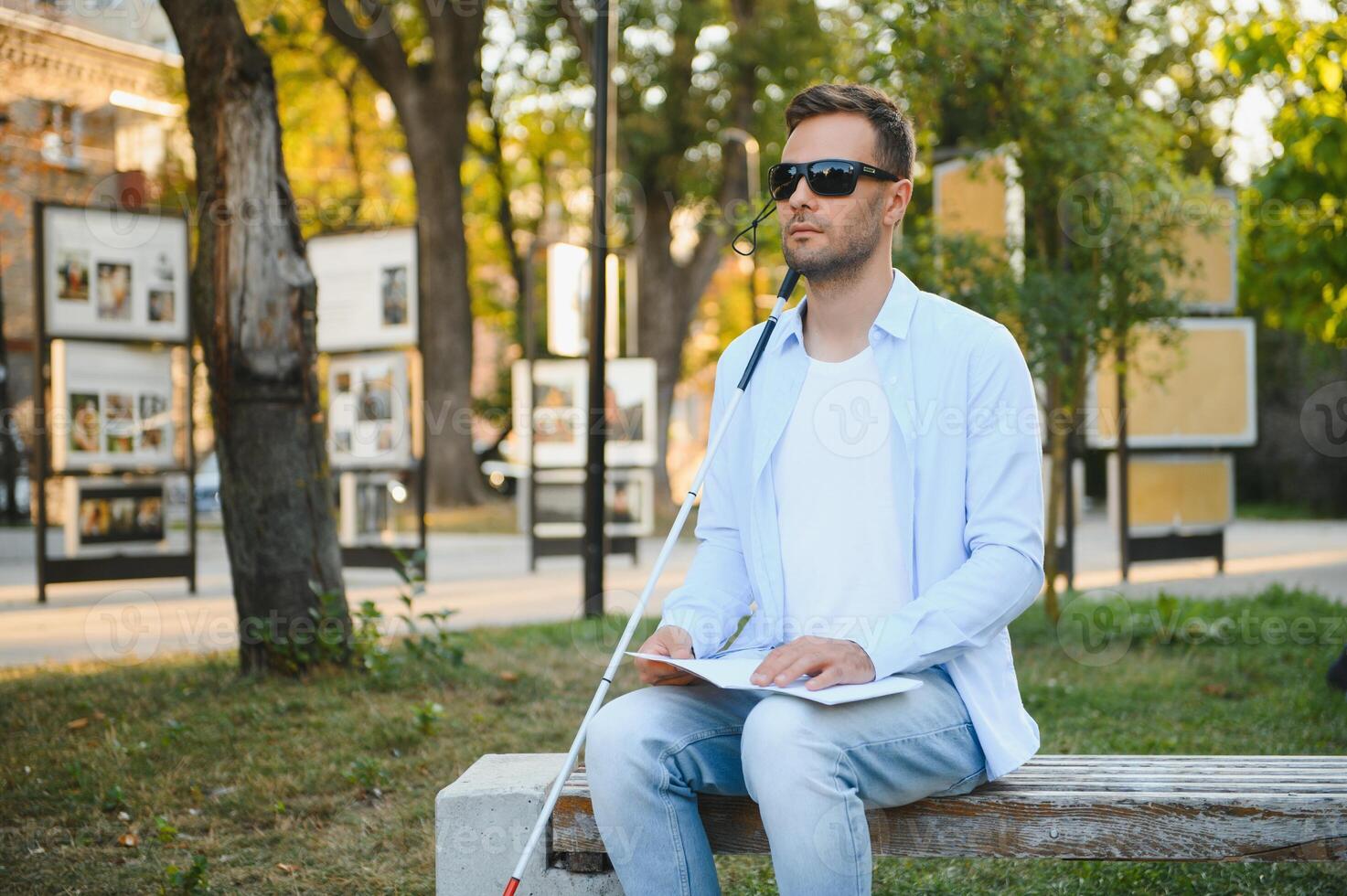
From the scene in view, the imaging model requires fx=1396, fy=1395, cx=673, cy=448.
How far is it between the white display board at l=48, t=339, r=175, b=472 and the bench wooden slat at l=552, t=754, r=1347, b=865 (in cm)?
873

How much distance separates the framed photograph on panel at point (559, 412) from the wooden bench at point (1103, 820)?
10663mm

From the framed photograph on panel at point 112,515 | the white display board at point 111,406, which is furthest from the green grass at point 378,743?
the white display board at point 111,406

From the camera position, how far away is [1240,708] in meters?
6.09

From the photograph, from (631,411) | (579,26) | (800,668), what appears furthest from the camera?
(579,26)

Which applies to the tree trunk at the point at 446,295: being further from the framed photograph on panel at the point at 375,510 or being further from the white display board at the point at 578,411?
the framed photograph on panel at the point at 375,510

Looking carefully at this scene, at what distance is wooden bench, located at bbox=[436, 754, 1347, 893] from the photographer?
106 inches

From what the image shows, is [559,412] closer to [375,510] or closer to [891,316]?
[375,510]

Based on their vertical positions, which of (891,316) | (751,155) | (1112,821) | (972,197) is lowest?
(1112,821)

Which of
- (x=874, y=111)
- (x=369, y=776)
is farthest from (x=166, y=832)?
(x=874, y=111)

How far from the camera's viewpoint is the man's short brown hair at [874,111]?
3035mm

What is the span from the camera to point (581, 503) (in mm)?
13469

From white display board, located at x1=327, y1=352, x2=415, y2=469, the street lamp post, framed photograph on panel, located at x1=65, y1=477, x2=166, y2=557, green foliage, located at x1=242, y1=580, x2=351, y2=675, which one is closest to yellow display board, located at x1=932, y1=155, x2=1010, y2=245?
green foliage, located at x1=242, y1=580, x2=351, y2=675

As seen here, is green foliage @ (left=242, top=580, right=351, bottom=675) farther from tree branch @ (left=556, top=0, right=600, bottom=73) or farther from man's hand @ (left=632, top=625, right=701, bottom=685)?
tree branch @ (left=556, top=0, right=600, bottom=73)

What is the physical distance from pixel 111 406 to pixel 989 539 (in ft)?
30.0
